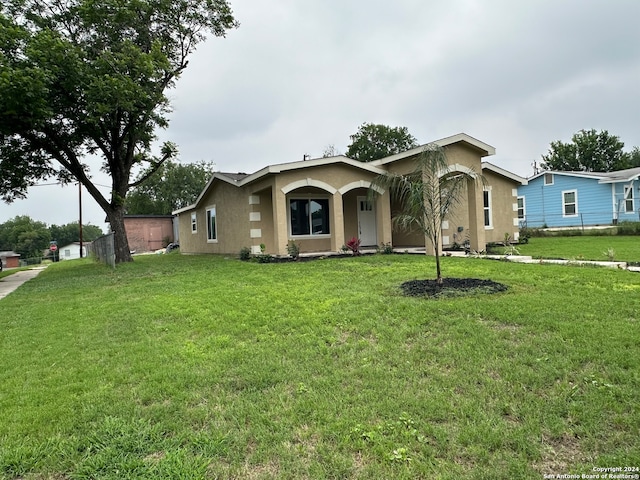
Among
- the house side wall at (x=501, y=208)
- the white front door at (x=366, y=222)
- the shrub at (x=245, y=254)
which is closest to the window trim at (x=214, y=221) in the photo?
the shrub at (x=245, y=254)

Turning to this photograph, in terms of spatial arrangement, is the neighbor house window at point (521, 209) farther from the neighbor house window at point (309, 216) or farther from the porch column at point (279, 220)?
the porch column at point (279, 220)

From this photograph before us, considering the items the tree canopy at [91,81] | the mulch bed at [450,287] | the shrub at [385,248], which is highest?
the tree canopy at [91,81]

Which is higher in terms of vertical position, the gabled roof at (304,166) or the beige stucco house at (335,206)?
the gabled roof at (304,166)

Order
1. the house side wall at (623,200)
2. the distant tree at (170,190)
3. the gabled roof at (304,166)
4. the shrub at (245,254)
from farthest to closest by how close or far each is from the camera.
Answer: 1. the distant tree at (170,190)
2. the house side wall at (623,200)
3. the shrub at (245,254)
4. the gabled roof at (304,166)

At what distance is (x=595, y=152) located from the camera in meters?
44.4

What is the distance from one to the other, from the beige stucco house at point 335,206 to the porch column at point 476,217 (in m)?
0.03

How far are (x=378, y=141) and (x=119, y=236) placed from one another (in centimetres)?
3541

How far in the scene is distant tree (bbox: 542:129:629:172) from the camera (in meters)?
43.7

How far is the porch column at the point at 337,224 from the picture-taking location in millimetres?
13078

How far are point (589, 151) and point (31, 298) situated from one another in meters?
52.3

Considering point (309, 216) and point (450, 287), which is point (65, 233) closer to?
point (309, 216)

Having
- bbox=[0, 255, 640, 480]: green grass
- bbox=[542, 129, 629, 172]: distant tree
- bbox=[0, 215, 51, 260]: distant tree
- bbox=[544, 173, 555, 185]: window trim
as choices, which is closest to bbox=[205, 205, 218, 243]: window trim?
bbox=[0, 255, 640, 480]: green grass

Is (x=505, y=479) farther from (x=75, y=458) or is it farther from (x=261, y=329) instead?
(x=261, y=329)

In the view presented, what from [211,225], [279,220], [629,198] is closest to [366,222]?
[279,220]
